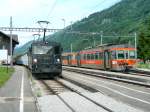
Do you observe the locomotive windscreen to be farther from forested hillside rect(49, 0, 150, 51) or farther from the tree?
forested hillside rect(49, 0, 150, 51)

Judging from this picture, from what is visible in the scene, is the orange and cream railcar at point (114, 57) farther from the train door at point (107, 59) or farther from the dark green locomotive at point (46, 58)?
the dark green locomotive at point (46, 58)

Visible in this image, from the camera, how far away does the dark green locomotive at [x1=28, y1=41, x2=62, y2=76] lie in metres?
38.3

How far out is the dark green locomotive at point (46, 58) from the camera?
126 feet

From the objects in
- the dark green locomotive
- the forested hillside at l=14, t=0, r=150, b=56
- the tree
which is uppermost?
the forested hillside at l=14, t=0, r=150, b=56

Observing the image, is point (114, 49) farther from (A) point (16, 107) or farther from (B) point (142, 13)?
(B) point (142, 13)

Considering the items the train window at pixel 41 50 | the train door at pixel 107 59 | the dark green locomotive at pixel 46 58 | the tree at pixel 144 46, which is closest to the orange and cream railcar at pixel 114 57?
the train door at pixel 107 59

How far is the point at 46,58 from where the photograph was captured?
38.8 meters

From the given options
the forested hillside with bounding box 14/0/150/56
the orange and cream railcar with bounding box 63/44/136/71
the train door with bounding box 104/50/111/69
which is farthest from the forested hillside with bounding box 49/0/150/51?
the train door with bounding box 104/50/111/69

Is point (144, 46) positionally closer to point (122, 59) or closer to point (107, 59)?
point (107, 59)

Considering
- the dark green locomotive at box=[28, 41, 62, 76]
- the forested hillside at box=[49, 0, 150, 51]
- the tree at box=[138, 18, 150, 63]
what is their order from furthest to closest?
the forested hillside at box=[49, 0, 150, 51], the tree at box=[138, 18, 150, 63], the dark green locomotive at box=[28, 41, 62, 76]

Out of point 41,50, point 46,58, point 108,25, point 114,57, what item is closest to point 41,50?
point 41,50

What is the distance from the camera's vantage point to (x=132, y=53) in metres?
48.9

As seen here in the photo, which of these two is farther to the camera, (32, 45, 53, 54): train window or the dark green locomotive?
A: (32, 45, 53, 54): train window

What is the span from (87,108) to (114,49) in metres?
32.0
